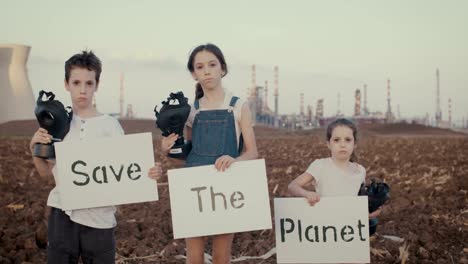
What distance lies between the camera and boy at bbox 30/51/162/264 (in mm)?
3750

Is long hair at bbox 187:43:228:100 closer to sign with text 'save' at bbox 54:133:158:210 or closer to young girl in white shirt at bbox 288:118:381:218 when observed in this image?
sign with text 'save' at bbox 54:133:158:210

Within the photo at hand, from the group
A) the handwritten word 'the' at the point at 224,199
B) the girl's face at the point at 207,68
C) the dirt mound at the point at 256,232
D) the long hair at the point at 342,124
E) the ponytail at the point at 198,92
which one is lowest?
the dirt mound at the point at 256,232

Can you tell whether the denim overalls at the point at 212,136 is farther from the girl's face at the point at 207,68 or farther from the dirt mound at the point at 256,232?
the dirt mound at the point at 256,232

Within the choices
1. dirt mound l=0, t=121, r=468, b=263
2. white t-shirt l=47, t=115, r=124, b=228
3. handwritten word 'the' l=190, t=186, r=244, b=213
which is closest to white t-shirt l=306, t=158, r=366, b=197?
handwritten word 'the' l=190, t=186, r=244, b=213

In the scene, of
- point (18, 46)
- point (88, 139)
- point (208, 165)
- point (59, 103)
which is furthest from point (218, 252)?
point (18, 46)

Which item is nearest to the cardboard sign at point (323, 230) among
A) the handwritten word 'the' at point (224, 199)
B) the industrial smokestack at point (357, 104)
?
the handwritten word 'the' at point (224, 199)

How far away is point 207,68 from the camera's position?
3.85 m

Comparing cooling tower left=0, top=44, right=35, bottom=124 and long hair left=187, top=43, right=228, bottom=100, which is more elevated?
cooling tower left=0, top=44, right=35, bottom=124

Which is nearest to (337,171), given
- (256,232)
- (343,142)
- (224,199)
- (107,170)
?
(343,142)

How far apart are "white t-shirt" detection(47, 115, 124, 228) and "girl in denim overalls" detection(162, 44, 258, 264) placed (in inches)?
19.2

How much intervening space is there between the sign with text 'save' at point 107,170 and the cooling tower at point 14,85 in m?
56.8

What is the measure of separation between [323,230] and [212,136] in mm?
905

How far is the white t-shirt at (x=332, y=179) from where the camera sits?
4.00 m

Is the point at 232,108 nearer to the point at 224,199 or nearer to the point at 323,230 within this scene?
the point at 224,199
